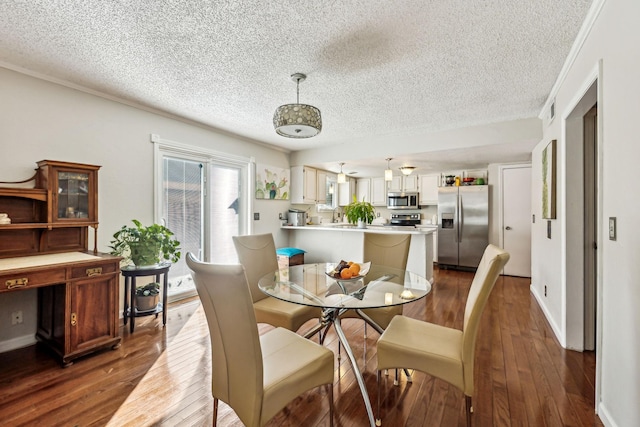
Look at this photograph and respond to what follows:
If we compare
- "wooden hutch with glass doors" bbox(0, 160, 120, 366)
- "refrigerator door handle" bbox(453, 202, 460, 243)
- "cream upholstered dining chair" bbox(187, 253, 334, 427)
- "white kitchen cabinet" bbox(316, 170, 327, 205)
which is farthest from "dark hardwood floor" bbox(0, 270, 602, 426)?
"white kitchen cabinet" bbox(316, 170, 327, 205)

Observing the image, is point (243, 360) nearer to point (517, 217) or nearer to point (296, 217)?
point (296, 217)

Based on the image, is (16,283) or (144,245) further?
(144,245)

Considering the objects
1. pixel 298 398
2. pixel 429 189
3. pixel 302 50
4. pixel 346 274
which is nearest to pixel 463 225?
pixel 429 189

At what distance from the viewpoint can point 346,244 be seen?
4.88m

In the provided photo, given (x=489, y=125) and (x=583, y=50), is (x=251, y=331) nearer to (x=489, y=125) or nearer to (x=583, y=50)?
(x=583, y=50)

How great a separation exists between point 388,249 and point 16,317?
3359 millimetres

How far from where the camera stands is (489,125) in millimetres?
3877

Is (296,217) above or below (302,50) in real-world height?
below

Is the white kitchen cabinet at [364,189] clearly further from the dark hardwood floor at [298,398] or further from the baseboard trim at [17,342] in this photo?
the baseboard trim at [17,342]

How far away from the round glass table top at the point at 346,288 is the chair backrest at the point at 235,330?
537mm

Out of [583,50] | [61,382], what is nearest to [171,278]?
[61,382]

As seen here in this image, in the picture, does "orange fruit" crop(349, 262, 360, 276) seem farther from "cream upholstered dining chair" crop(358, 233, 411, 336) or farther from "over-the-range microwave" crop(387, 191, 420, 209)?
"over-the-range microwave" crop(387, 191, 420, 209)

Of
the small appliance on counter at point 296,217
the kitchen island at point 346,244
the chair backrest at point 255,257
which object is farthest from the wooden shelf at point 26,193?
the small appliance on counter at point 296,217

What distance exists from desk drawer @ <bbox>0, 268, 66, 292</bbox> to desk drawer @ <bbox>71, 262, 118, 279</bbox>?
7cm
